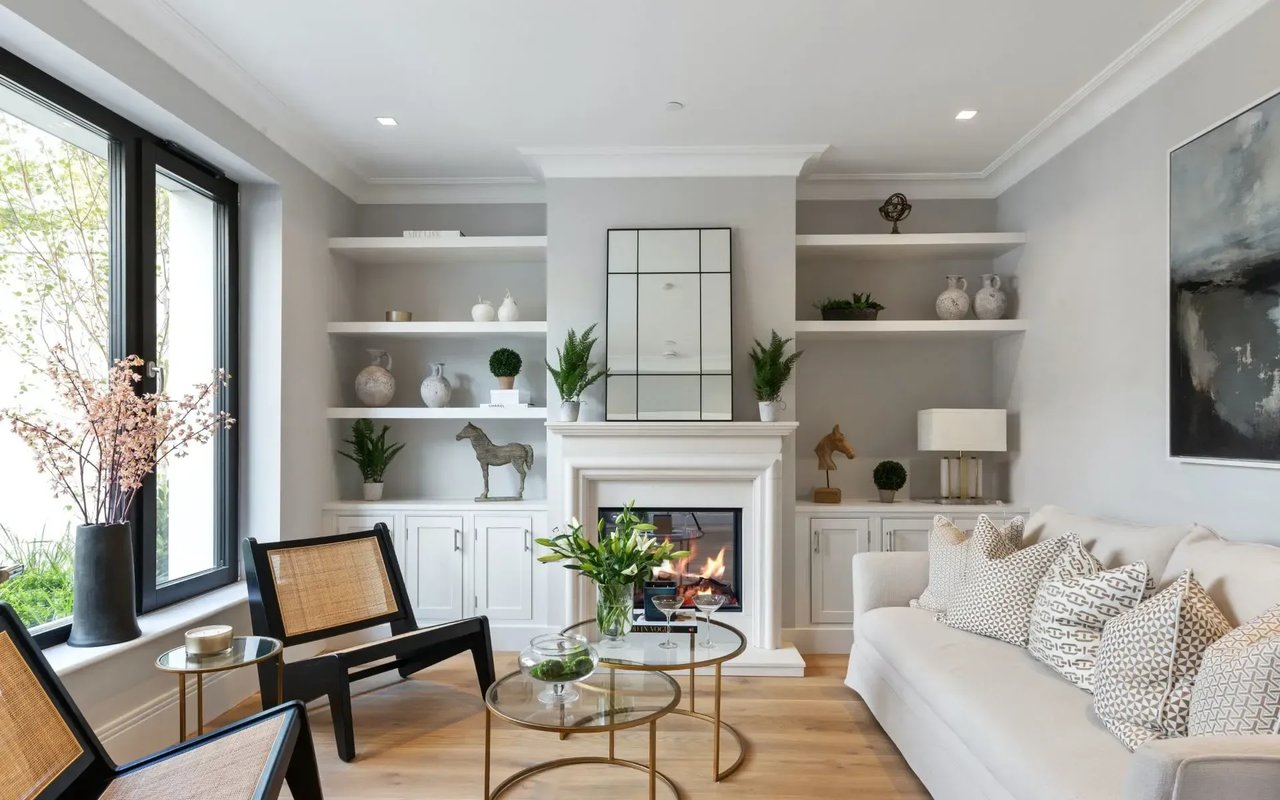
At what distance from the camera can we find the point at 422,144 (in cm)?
395

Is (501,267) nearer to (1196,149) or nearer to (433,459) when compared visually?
(433,459)

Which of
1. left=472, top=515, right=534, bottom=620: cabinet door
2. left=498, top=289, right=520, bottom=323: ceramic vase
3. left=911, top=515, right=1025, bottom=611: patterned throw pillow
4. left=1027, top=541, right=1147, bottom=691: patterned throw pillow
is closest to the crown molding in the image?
left=498, top=289, right=520, bottom=323: ceramic vase

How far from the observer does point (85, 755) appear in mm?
1814

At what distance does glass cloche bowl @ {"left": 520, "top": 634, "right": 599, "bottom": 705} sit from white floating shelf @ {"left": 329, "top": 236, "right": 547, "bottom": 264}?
2406mm

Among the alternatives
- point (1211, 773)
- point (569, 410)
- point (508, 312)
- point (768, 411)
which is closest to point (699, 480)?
point (768, 411)

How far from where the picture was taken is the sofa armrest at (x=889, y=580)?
129 inches

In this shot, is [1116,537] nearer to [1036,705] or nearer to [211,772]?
[1036,705]

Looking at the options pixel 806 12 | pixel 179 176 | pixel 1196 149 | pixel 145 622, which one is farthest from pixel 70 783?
pixel 1196 149

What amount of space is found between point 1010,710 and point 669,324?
2.52m

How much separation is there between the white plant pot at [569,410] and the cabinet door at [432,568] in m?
0.85

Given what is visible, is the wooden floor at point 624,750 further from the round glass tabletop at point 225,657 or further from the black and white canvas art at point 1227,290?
the black and white canvas art at point 1227,290

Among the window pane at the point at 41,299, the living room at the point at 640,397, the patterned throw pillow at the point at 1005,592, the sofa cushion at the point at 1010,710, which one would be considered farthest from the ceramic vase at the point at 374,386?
the patterned throw pillow at the point at 1005,592

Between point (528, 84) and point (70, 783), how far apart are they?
9.17 ft

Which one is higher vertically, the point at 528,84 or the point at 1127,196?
the point at 528,84
